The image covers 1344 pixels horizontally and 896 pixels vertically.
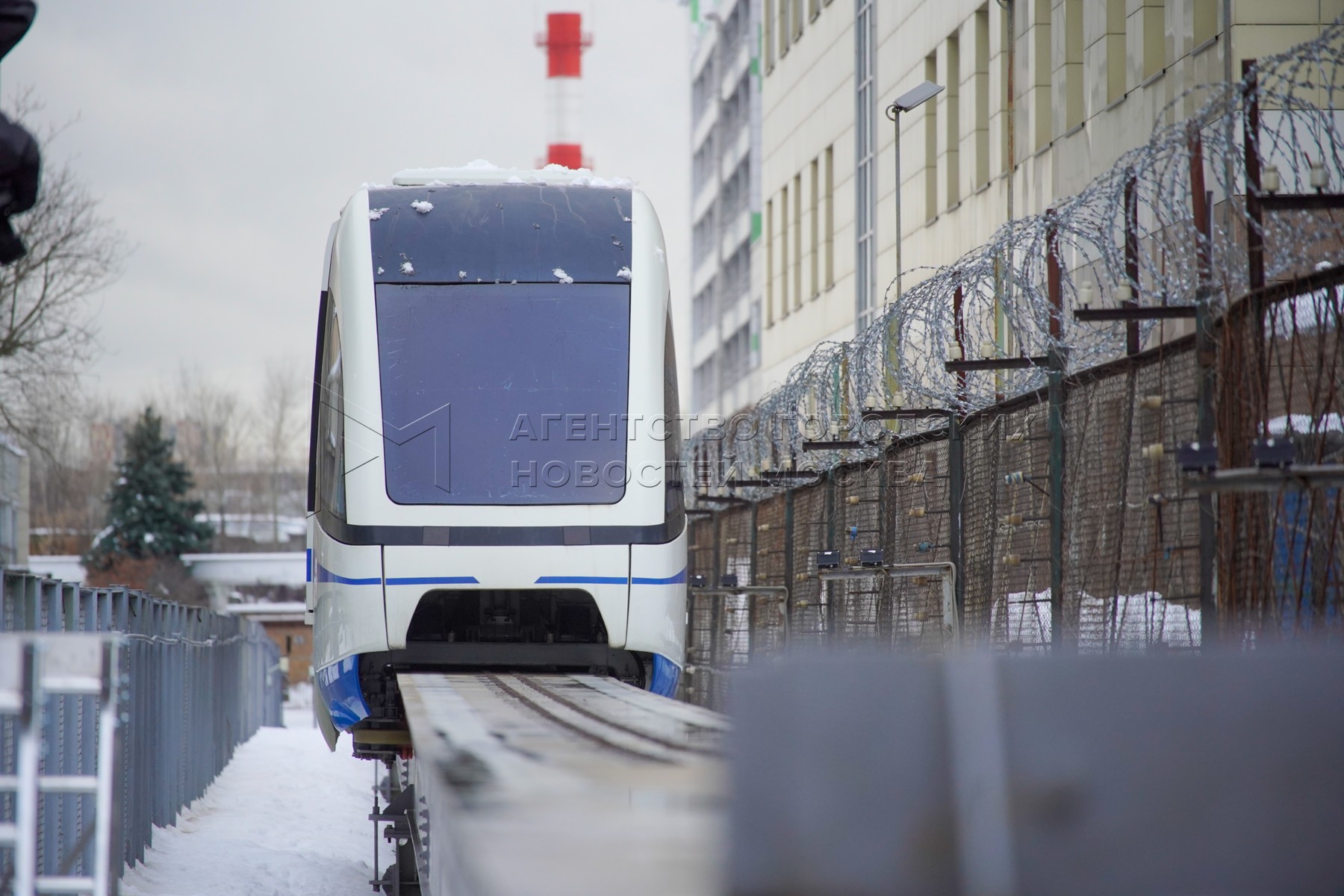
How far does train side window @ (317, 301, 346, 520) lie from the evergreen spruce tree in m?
68.2

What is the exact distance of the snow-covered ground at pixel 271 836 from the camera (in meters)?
11.0

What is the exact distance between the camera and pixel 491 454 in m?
10.5

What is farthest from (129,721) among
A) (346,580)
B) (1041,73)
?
(1041,73)

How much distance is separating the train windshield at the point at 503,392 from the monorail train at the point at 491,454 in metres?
0.01

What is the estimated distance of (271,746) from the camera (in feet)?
82.8

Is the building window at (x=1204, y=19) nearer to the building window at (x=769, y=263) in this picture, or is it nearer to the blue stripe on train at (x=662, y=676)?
the blue stripe on train at (x=662, y=676)

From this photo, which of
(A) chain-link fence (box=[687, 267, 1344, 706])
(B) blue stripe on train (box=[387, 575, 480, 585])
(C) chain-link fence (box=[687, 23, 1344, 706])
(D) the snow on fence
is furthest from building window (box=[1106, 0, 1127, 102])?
(B) blue stripe on train (box=[387, 575, 480, 585])

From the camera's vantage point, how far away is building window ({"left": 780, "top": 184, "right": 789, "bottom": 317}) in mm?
43062

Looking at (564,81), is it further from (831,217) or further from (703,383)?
(831,217)

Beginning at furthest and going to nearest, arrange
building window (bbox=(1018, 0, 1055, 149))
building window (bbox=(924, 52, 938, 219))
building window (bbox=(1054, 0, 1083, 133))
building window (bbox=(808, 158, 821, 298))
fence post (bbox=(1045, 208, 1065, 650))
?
1. building window (bbox=(808, 158, 821, 298))
2. building window (bbox=(924, 52, 938, 219))
3. building window (bbox=(1018, 0, 1055, 149))
4. building window (bbox=(1054, 0, 1083, 133))
5. fence post (bbox=(1045, 208, 1065, 650))

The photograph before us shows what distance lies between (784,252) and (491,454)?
33.8 meters

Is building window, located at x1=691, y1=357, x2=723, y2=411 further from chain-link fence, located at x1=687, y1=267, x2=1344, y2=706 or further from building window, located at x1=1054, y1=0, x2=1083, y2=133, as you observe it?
chain-link fence, located at x1=687, y1=267, x2=1344, y2=706

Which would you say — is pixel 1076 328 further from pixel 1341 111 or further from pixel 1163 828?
pixel 1341 111

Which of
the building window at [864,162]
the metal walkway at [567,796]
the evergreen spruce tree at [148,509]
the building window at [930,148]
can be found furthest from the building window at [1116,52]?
the evergreen spruce tree at [148,509]
